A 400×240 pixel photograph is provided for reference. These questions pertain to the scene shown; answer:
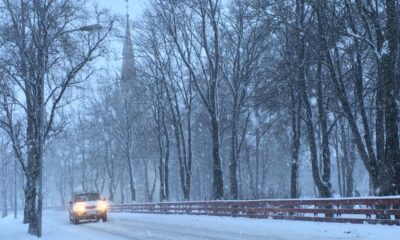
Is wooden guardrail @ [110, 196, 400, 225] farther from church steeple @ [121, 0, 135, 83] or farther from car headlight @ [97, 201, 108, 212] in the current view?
church steeple @ [121, 0, 135, 83]

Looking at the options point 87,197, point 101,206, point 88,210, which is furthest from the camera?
point 87,197

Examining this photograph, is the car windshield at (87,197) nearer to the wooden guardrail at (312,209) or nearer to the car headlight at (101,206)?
the car headlight at (101,206)

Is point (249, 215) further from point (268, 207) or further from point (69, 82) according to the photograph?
point (69, 82)

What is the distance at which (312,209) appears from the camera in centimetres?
2070

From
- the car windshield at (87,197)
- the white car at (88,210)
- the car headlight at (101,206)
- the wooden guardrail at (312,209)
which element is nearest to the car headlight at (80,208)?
the white car at (88,210)

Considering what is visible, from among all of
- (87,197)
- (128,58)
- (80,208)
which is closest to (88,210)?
(80,208)

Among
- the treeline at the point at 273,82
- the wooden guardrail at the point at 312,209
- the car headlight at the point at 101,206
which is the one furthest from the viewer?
the car headlight at the point at 101,206

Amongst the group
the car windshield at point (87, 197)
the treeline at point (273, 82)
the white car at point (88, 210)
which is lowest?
the white car at point (88, 210)

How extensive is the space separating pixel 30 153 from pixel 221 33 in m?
15.1

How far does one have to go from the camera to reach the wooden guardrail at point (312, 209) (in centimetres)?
1681

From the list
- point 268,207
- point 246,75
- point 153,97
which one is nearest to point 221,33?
point 246,75

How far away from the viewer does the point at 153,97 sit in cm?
4447

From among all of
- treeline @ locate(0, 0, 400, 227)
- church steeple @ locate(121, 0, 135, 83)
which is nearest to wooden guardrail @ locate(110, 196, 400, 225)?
treeline @ locate(0, 0, 400, 227)

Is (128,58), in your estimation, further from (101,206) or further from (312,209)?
(312,209)
